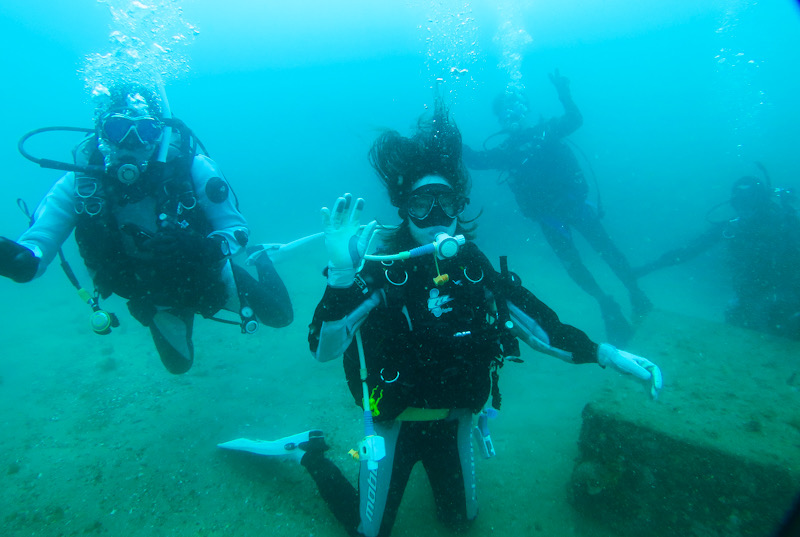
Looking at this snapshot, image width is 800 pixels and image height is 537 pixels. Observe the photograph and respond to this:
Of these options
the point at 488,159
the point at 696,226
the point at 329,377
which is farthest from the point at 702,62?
the point at 329,377

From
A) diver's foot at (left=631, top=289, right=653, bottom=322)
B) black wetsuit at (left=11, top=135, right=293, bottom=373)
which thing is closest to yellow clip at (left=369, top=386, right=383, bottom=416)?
black wetsuit at (left=11, top=135, right=293, bottom=373)

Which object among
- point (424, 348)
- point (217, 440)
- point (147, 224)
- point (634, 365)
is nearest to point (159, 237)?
point (147, 224)

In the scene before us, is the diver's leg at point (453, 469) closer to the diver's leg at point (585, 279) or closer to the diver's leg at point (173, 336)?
the diver's leg at point (173, 336)

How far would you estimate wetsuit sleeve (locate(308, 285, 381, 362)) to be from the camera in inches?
101

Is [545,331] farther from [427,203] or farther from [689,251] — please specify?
[689,251]

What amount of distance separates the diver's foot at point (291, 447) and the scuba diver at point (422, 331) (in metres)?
0.62

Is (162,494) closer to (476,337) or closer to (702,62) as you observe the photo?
(476,337)

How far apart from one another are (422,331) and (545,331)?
110 cm

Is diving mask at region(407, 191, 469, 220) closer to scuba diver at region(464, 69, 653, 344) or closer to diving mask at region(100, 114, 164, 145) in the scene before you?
diving mask at region(100, 114, 164, 145)

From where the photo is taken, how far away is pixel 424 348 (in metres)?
2.78

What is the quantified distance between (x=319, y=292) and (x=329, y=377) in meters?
A: 6.44

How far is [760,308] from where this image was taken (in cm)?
726

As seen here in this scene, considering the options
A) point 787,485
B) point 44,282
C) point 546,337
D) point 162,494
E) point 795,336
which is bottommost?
point 44,282

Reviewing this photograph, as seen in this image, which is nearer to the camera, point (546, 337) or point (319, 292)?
Result: point (546, 337)
